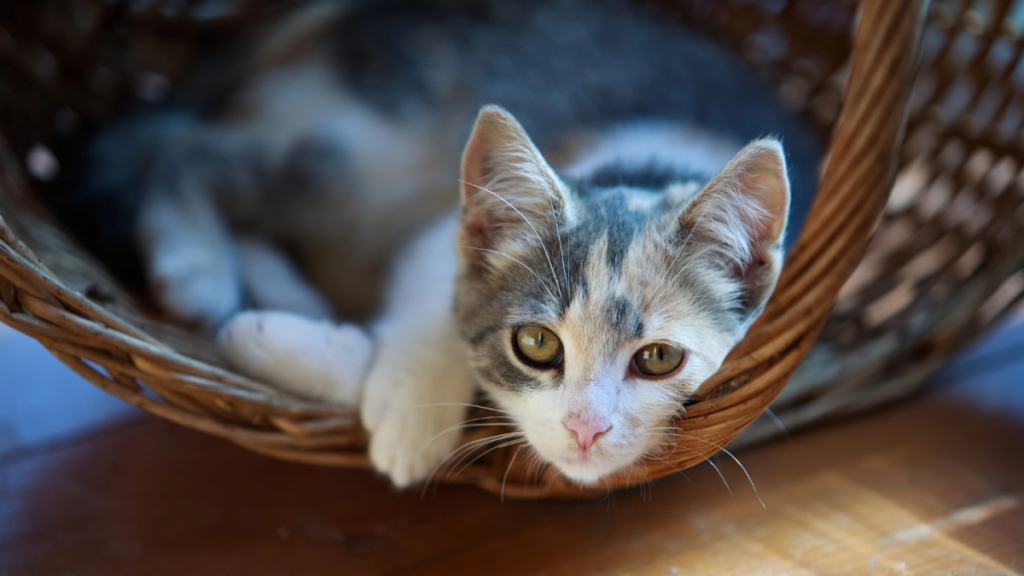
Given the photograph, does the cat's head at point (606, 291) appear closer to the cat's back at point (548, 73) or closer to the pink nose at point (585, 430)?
the pink nose at point (585, 430)

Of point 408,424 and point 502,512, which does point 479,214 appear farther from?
point 502,512

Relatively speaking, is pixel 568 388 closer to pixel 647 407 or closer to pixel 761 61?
pixel 647 407

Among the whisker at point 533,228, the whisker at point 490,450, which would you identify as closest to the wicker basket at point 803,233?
the whisker at point 490,450

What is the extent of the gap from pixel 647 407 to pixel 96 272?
2.99 feet

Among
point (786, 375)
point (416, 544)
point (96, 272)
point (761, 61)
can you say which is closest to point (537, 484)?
point (416, 544)

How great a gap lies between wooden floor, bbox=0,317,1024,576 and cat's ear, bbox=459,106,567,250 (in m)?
0.43

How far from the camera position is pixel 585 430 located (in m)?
0.81

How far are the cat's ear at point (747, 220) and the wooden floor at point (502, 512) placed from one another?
1.15 ft

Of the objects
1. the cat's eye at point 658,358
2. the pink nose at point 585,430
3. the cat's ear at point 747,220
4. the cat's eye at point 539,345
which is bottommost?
the pink nose at point 585,430

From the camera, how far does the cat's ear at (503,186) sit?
2.88 feet

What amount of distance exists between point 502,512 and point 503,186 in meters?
0.50

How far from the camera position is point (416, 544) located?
1021mm

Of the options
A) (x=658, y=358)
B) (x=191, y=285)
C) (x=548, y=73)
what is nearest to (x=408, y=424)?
(x=658, y=358)

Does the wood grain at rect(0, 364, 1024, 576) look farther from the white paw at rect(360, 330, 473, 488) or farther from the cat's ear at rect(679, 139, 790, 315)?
the cat's ear at rect(679, 139, 790, 315)
